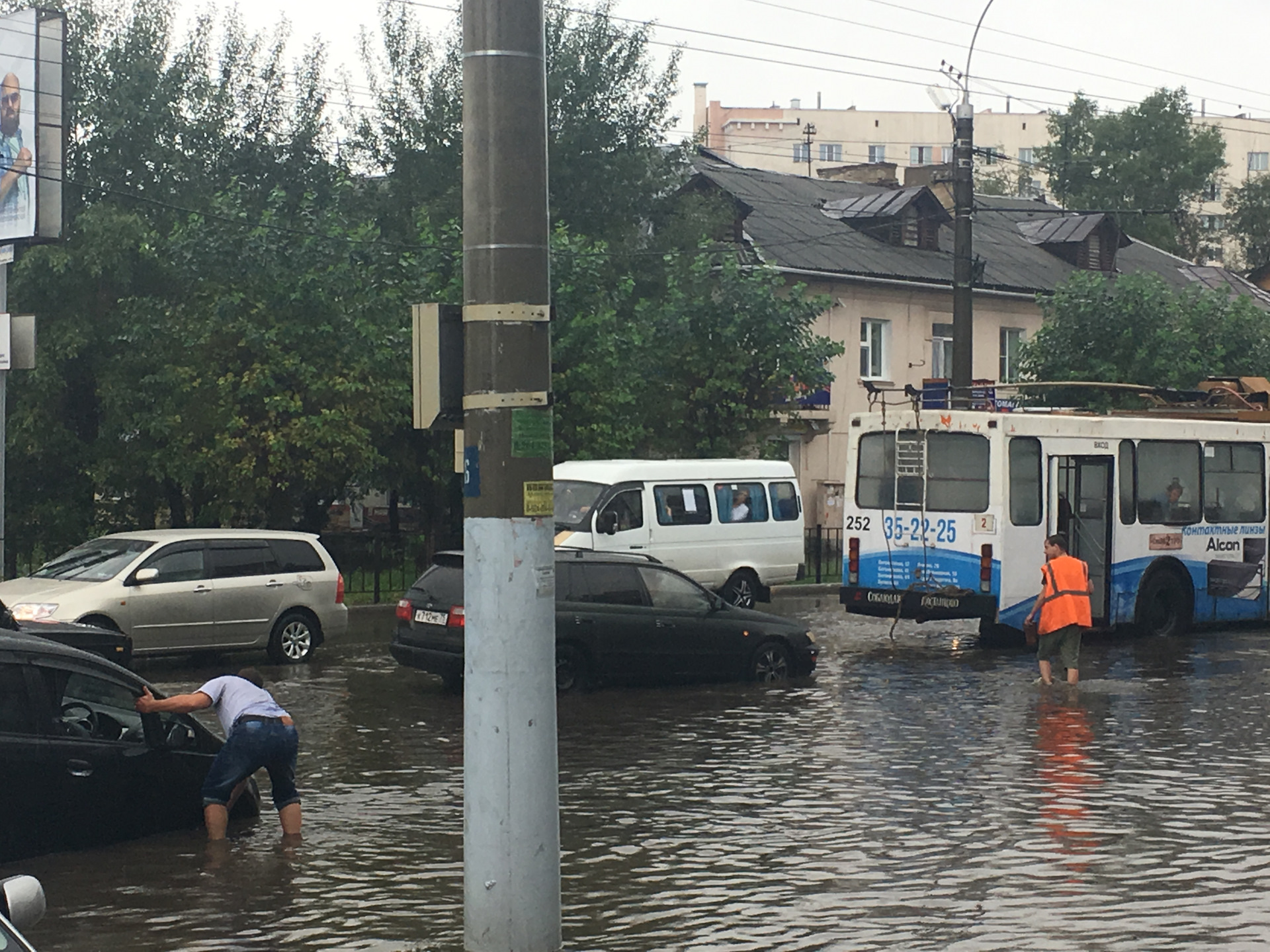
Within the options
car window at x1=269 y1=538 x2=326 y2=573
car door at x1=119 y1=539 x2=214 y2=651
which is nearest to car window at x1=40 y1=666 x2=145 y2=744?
car door at x1=119 y1=539 x2=214 y2=651

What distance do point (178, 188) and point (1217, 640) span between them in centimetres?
2224

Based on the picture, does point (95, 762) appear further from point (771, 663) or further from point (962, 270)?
point (962, 270)

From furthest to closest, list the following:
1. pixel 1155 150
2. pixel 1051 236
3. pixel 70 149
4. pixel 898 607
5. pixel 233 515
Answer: pixel 1155 150 → pixel 1051 236 → pixel 70 149 → pixel 233 515 → pixel 898 607

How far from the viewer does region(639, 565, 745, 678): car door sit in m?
17.9

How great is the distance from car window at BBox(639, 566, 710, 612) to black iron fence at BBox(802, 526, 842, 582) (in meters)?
16.9

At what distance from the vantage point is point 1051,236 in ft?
179

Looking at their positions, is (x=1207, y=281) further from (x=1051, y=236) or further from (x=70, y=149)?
(x=70, y=149)

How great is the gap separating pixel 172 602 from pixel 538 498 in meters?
13.0

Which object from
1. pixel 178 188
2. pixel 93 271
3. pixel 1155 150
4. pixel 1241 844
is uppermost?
pixel 1155 150

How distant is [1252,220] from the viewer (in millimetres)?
77312

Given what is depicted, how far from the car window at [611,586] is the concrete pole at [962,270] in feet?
29.1

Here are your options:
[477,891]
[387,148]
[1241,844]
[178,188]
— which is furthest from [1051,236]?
[477,891]

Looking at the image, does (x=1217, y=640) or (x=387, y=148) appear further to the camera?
(x=387, y=148)

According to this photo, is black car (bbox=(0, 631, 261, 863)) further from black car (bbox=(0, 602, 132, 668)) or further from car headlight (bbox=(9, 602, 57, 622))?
car headlight (bbox=(9, 602, 57, 622))
